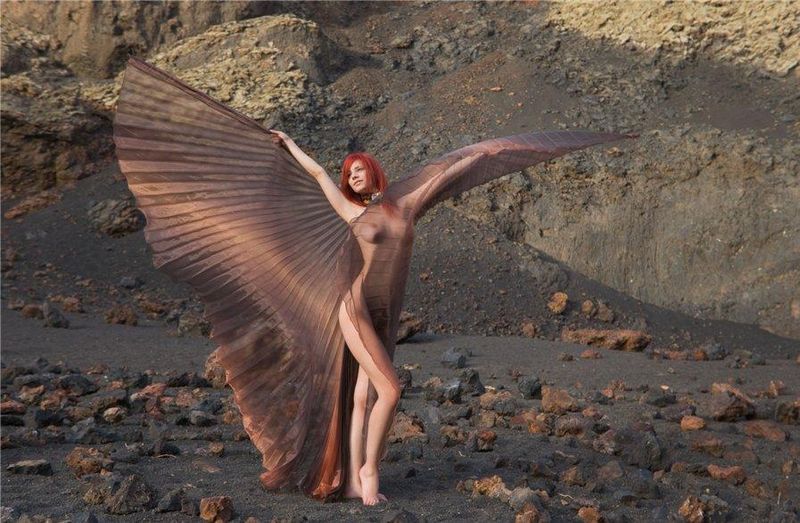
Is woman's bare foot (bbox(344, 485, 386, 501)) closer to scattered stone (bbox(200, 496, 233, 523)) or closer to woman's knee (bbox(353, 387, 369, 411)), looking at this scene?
woman's knee (bbox(353, 387, 369, 411))

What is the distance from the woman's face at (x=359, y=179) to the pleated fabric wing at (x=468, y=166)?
113 millimetres

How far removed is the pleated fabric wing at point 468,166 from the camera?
5207mm

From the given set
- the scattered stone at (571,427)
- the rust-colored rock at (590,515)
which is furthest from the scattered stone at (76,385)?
the rust-colored rock at (590,515)

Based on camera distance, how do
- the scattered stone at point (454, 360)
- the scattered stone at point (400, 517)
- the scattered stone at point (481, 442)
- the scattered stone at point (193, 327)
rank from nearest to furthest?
the scattered stone at point (400, 517), the scattered stone at point (481, 442), the scattered stone at point (454, 360), the scattered stone at point (193, 327)

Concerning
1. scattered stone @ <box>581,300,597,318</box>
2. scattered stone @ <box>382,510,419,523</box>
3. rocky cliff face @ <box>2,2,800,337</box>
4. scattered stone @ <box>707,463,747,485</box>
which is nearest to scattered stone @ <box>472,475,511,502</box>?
scattered stone @ <box>382,510,419,523</box>

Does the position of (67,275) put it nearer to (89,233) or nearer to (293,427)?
(89,233)

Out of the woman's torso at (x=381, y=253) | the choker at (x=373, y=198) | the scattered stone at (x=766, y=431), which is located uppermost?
the choker at (x=373, y=198)

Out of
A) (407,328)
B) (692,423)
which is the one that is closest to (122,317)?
(407,328)

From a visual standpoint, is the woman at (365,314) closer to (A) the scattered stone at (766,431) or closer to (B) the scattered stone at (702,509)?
(B) the scattered stone at (702,509)

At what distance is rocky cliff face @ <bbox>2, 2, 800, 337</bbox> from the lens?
50.1ft

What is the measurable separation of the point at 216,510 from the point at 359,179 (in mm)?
1677

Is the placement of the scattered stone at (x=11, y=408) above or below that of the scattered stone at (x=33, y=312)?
above

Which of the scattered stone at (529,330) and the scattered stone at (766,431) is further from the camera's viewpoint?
the scattered stone at (529,330)

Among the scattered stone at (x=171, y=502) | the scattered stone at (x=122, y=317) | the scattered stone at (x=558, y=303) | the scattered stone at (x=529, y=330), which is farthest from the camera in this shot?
the scattered stone at (x=558, y=303)
